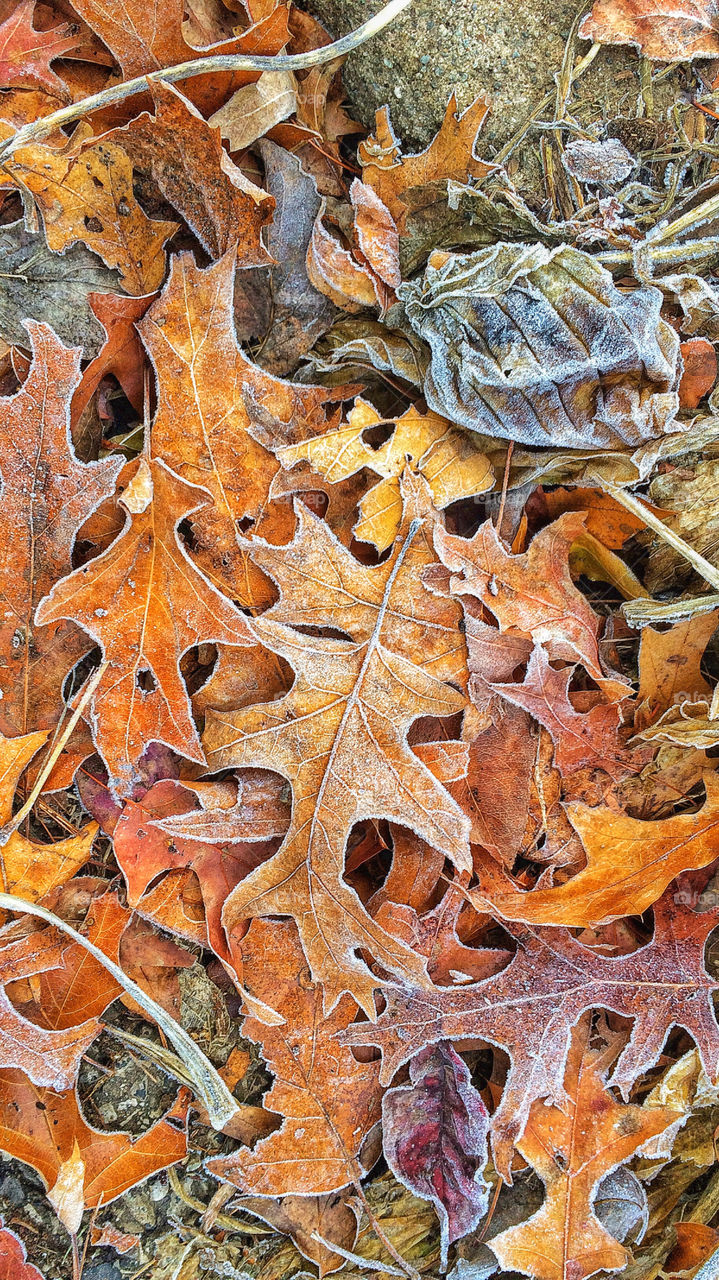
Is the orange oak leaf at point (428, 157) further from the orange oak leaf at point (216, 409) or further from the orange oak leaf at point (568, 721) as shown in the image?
the orange oak leaf at point (568, 721)

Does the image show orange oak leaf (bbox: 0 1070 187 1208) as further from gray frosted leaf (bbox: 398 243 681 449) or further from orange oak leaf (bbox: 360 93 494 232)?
orange oak leaf (bbox: 360 93 494 232)

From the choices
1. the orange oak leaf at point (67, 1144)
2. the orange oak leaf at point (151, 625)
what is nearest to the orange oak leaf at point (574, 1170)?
the orange oak leaf at point (67, 1144)

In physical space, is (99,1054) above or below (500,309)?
below

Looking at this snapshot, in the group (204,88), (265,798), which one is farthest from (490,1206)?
(204,88)

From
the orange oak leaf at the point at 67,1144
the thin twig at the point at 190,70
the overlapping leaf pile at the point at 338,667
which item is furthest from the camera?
the orange oak leaf at the point at 67,1144

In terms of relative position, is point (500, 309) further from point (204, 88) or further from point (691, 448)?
point (204, 88)

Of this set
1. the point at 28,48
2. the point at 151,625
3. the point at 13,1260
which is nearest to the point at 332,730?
the point at 151,625

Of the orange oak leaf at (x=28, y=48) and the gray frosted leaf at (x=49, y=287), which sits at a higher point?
the orange oak leaf at (x=28, y=48)
